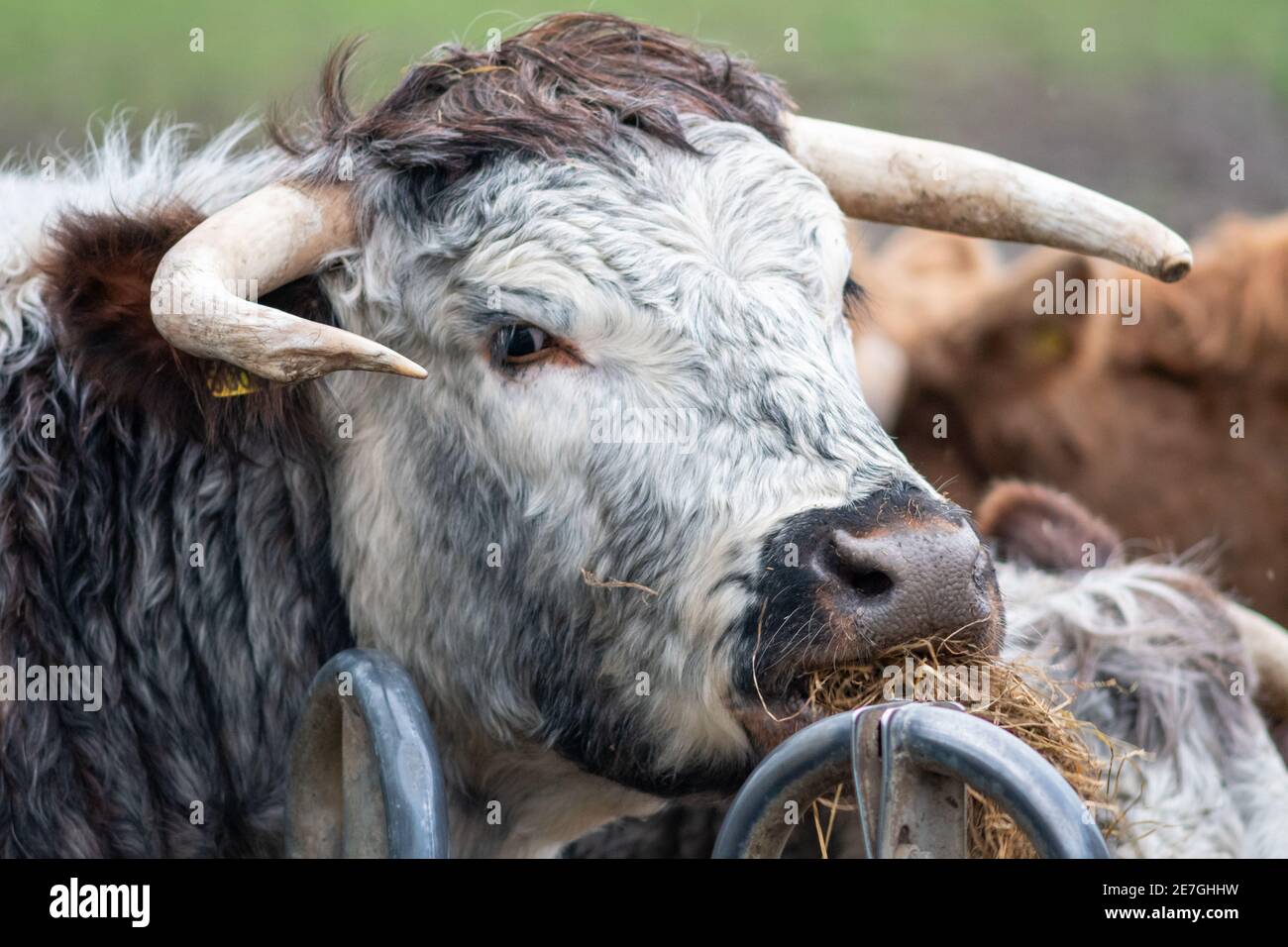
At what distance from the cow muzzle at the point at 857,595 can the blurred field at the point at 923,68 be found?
306 inches

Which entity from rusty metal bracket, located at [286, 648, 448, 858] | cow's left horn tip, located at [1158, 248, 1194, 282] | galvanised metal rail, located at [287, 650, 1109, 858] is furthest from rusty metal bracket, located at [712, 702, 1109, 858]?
cow's left horn tip, located at [1158, 248, 1194, 282]

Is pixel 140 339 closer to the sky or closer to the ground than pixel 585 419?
closer to the sky

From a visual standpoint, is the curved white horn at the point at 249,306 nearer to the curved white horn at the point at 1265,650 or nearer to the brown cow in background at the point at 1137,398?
the curved white horn at the point at 1265,650

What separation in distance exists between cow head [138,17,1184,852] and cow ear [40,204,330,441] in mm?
124

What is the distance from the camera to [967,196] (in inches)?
137

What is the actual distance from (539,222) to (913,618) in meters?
1.02

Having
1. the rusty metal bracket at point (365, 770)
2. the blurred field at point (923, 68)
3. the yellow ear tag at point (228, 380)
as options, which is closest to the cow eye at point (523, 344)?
the yellow ear tag at point (228, 380)

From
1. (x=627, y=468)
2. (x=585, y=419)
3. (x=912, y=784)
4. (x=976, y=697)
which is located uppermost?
(x=585, y=419)

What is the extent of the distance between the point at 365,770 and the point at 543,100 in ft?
4.38

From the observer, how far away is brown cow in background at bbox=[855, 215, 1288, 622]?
6.20 meters

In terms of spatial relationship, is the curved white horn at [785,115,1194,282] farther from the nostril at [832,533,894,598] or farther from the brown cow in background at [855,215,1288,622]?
the brown cow in background at [855,215,1288,622]

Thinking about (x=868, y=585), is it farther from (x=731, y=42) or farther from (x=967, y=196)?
(x=731, y=42)

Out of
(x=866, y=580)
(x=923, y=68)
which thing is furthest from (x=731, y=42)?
(x=866, y=580)

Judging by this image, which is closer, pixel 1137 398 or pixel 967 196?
pixel 967 196
